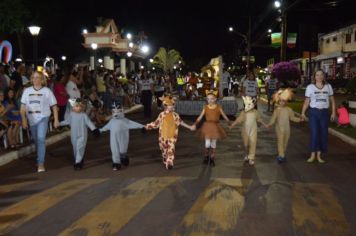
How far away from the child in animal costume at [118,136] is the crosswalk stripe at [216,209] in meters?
2.23

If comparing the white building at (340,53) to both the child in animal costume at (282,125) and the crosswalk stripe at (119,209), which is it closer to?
the child in animal costume at (282,125)

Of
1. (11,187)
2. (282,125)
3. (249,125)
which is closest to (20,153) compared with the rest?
(11,187)

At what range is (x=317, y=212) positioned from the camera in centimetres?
689

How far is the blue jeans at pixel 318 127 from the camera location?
1062 cm

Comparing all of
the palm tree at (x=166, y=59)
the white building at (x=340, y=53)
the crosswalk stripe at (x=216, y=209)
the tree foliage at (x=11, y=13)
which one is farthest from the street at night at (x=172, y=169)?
the palm tree at (x=166, y=59)

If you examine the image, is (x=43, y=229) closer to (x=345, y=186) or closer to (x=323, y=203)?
(x=323, y=203)

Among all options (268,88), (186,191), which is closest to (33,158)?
(186,191)

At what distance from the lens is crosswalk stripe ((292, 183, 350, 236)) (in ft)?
20.0

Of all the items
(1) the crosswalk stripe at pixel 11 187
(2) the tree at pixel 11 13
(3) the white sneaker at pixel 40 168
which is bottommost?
(1) the crosswalk stripe at pixel 11 187

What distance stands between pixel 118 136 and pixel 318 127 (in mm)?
4062

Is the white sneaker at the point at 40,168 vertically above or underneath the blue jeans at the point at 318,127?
underneath

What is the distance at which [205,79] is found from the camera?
23609 mm

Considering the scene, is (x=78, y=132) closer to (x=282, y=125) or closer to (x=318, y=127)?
(x=282, y=125)

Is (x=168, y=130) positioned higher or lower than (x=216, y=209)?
higher
